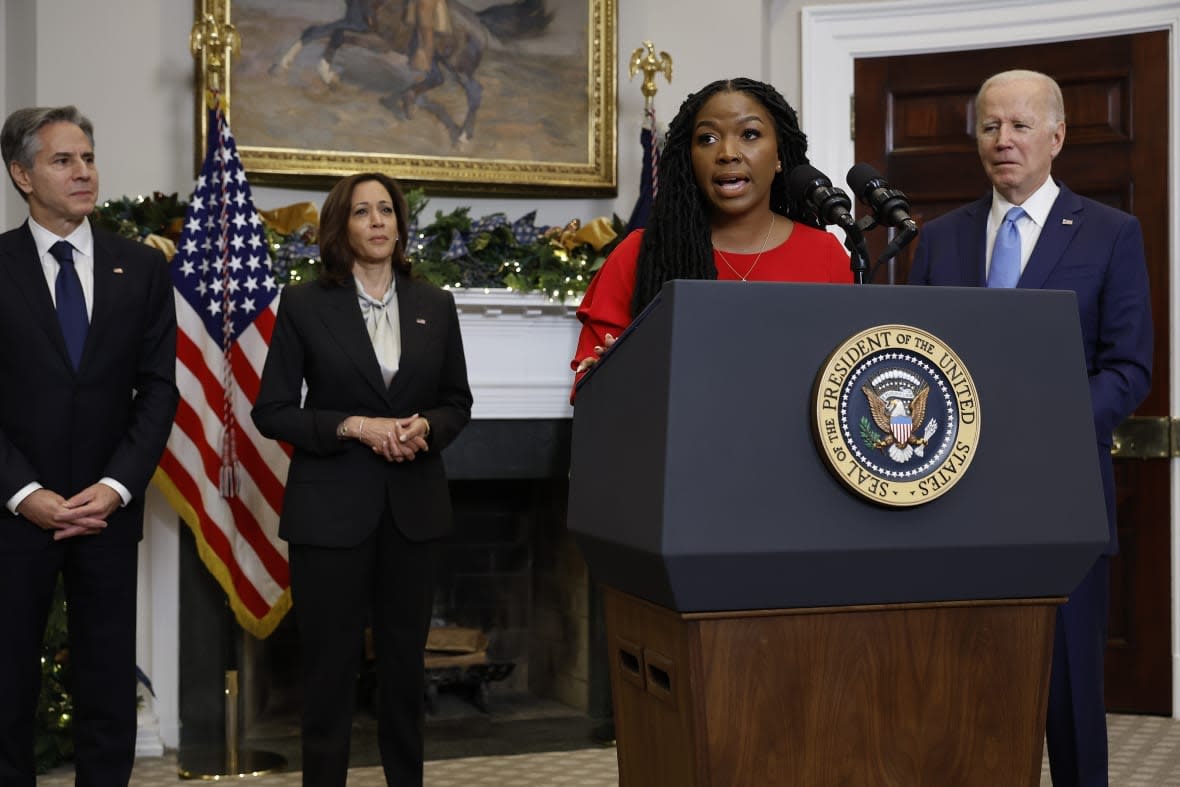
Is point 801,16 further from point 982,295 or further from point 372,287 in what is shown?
point 982,295

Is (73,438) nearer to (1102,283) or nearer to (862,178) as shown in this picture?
(862,178)

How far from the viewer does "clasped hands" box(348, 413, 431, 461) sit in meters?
3.15

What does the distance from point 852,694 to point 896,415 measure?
32 centimetres

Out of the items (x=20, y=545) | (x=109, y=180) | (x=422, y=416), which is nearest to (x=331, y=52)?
(x=109, y=180)

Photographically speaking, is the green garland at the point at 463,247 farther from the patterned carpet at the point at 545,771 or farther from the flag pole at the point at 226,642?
the patterned carpet at the point at 545,771

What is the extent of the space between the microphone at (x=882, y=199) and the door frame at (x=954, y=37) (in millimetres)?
3122

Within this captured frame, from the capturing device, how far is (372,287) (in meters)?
3.36

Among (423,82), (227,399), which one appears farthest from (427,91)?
(227,399)

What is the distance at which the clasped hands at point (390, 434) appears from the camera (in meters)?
3.15

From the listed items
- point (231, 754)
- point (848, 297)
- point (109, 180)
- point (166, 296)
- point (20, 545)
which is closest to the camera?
point (848, 297)

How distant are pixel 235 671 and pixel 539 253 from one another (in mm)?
1633

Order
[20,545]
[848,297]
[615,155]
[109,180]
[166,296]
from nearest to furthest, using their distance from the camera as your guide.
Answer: [848,297] < [20,545] < [166,296] < [109,180] < [615,155]

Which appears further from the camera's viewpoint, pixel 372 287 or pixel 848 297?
pixel 372 287

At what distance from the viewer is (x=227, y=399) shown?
12.9ft
